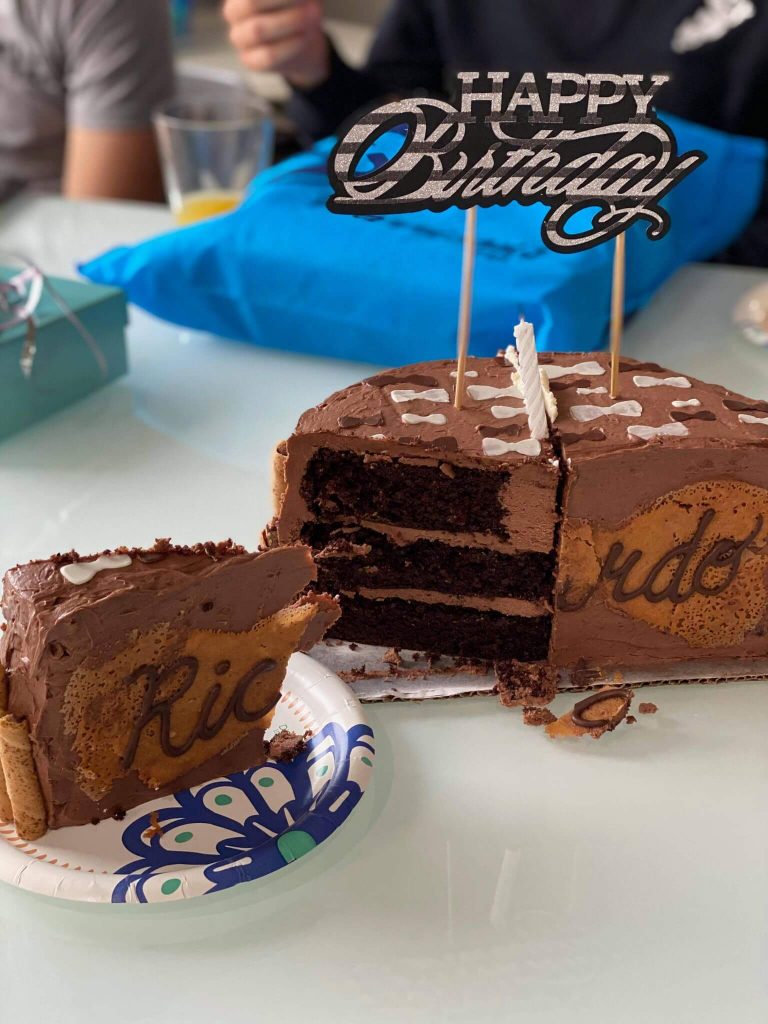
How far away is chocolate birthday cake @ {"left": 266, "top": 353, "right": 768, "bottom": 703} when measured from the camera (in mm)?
1298

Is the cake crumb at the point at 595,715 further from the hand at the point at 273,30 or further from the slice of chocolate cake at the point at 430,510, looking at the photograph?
the hand at the point at 273,30

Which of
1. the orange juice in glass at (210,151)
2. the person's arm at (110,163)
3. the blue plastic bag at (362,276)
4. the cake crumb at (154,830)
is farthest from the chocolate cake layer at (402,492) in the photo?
the person's arm at (110,163)

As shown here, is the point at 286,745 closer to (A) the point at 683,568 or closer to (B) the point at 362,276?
(A) the point at 683,568

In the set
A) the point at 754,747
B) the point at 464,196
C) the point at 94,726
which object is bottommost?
the point at 754,747

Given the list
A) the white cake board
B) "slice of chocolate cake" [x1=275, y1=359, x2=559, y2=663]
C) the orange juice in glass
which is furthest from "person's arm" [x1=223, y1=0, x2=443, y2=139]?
the white cake board

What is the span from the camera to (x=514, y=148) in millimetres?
1225

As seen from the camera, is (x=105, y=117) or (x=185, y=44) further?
(x=185, y=44)

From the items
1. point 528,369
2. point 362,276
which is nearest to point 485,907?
point 528,369

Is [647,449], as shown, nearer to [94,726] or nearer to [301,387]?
[94,726]

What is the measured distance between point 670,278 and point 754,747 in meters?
1.37

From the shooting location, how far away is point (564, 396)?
139 centimetres

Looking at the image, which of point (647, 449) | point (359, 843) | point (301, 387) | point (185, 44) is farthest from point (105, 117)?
point (359, 843)

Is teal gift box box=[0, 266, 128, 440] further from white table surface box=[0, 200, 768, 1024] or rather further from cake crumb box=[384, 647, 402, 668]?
cake crumb box=[384, 647, 402, 668]

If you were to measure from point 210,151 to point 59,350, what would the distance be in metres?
0.66
